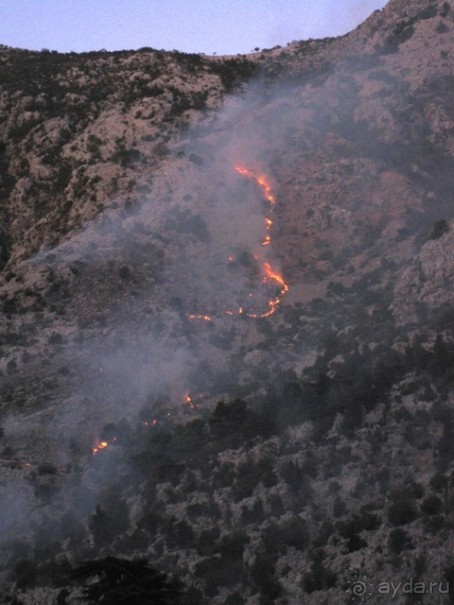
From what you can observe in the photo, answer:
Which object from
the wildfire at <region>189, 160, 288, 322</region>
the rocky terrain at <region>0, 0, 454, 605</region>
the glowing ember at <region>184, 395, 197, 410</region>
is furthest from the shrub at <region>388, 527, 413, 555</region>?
the wildfire at <region>189, 160, 288, 322</region>

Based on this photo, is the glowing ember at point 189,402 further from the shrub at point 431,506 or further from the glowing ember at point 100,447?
the shrub at point 431,506

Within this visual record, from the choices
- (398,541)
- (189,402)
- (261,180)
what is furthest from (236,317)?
(398,541)

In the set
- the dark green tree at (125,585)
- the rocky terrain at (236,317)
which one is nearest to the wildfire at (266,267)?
the rocky terrain at (236,317)

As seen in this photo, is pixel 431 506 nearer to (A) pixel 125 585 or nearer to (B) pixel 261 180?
(A) pixel 125 585

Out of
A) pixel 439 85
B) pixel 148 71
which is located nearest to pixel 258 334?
pixel 439 85

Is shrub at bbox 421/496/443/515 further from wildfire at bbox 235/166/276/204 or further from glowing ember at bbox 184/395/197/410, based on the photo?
wildfire at bbox 235/166/276/204

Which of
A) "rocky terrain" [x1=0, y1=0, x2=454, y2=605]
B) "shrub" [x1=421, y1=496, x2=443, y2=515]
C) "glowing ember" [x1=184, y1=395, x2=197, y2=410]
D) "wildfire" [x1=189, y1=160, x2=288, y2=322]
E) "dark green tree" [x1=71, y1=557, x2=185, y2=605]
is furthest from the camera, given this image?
"wildfire" [x1=189, y1=160, x2=288, y2=322]
